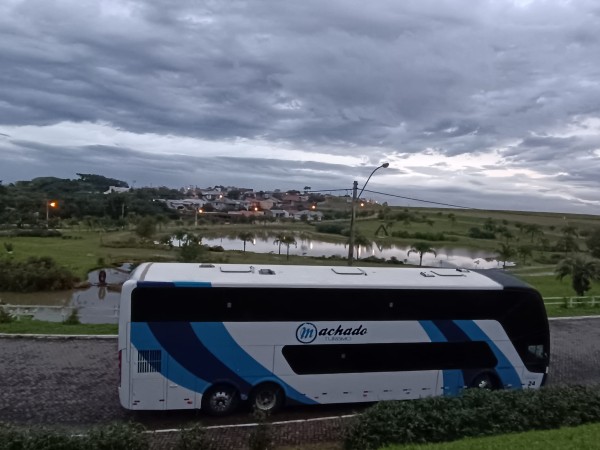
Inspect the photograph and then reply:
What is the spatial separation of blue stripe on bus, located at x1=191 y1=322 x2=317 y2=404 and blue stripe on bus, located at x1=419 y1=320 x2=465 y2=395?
318 centimetres

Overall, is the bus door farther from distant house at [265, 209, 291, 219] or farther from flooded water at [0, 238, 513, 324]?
distant house at [265, 209, 291, 219]

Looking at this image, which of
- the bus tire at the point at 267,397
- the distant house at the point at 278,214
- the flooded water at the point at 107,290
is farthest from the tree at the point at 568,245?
the bus tire at the point at 267,397

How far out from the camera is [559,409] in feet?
29.9

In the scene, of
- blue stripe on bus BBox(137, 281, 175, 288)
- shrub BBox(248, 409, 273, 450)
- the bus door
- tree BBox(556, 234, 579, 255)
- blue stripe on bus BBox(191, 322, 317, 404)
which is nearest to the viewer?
shrub BBox(248, 409, 273, 450)

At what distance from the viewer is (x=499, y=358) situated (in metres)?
11.7

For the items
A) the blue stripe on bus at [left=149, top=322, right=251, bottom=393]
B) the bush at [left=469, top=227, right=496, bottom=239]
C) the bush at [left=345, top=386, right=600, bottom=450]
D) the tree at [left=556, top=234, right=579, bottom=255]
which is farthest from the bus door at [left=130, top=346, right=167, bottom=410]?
the bush at [left=469, top=227, right=496, bottom=239]

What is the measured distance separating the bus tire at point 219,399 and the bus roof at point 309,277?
7.07 ft

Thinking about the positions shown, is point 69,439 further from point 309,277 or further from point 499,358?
point 499,358

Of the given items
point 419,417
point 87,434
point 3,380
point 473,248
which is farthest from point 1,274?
point 473,248

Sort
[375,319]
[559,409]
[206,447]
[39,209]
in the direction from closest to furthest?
[206,447] → [559,409] → [375,319] → [39,209]

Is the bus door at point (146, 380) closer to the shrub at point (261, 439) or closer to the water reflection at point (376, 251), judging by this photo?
the shrub at point (261, 439)

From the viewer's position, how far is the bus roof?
10078mm

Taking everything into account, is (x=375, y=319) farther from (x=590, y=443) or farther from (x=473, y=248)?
(x=473, y=248)

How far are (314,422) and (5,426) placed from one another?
520cm
